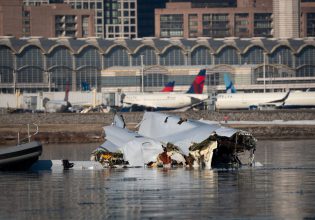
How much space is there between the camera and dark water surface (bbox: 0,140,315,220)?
42844 millimetres

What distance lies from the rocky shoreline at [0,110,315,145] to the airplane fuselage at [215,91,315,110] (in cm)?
4013

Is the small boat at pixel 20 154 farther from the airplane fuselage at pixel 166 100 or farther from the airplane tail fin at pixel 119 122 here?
the airplane fuselage at pixel 166 100

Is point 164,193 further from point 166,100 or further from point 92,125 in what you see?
point 166,100

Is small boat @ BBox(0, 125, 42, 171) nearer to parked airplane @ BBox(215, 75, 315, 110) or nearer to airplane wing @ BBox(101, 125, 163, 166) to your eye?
airplane wing @ BBox(101, 125, 163, 166)

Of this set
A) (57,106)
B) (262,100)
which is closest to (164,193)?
(57,106)

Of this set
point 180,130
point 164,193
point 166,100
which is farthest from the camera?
point 166,100

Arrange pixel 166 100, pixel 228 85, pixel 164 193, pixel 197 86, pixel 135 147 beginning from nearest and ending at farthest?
pixel 164 193
pixel 135 147
pixel 166 100
pixel 197 86
pixel 228 85

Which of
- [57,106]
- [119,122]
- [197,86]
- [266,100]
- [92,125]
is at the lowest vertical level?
[92,125]

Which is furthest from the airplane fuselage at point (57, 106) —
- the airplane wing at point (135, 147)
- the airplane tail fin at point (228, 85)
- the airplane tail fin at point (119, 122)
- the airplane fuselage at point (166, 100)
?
the airplane wing at point (135, 147)

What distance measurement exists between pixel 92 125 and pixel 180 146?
177 ft

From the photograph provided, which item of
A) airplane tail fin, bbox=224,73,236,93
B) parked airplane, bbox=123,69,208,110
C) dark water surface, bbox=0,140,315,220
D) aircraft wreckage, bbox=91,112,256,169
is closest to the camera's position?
dark water surface, bbox=0,140,315,220

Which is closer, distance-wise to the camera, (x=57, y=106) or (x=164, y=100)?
(x=57, y=106)

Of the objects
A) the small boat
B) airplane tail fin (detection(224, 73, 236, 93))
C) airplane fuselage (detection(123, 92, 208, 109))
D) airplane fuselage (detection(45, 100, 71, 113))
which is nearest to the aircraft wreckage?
the small boat

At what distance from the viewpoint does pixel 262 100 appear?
170125mm
